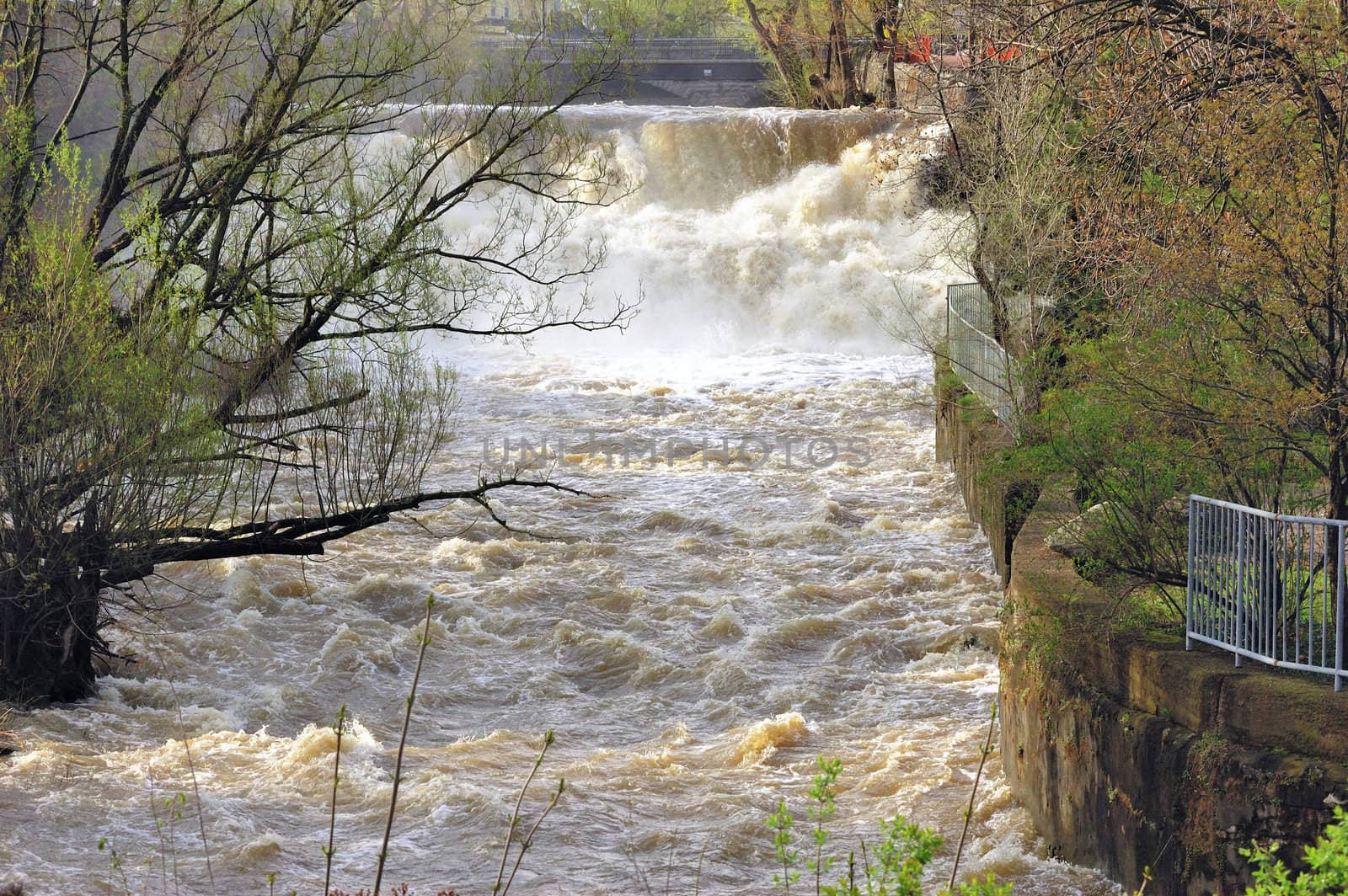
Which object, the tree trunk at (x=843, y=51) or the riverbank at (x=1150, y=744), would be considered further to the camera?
the tree trunk at (x=843, y=51)

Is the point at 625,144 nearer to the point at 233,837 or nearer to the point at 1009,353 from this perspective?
the point at 1009,353

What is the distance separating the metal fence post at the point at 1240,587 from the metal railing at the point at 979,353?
6984 millimetres

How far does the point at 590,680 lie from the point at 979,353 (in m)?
7.84

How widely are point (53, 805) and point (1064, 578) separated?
7.16 meters

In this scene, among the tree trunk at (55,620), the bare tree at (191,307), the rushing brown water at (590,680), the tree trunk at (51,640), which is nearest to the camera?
the rushing brown water at (590,680)

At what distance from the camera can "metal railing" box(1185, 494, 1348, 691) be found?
7766 mm

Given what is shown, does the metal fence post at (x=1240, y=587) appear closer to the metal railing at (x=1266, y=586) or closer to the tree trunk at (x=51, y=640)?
the metal railing at (x=1266, y=586)

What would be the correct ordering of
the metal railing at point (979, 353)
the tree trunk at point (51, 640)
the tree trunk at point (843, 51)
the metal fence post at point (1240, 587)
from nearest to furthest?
the metal fence post at point (1240, 587), the tree trunk at point (51, 640), the metal railing at point (979, 353), the tree trunk at point (843, 51)

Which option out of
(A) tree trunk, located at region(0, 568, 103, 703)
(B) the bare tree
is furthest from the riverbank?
(A) tree trunk, located at region(0, 568, 103, 703)

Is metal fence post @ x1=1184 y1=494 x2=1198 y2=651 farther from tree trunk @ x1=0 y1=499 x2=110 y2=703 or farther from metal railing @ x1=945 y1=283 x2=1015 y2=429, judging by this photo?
tree trunk @ x1=0 y1=499 x2=110 y2=703

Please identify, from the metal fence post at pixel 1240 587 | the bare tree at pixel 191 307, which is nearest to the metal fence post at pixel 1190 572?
the metal fence post at pixel 1240 587

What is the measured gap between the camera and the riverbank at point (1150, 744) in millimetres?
7316

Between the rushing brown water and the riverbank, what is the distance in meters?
0.42

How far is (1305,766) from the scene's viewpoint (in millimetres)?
7230
